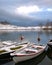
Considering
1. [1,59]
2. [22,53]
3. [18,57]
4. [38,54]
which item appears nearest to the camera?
[1,59]

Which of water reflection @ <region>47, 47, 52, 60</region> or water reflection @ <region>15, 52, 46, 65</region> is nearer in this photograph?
water reflection @ <region>15, 52, 46, 65</region>

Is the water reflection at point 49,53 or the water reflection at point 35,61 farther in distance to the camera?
the water reflection at point 49,53

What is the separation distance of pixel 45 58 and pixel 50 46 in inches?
249

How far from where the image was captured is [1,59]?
27.6 metres

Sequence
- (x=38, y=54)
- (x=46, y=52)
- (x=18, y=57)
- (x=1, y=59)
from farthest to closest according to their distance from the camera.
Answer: (x=46, y=52), (x=38, y=54), (x=18, y=57), (x=1, y=59)

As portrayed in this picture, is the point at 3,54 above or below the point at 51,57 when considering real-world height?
above

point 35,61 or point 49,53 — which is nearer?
point 35,61

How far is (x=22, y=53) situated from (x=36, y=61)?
306cm

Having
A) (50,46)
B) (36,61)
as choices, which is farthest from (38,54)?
(50,46)

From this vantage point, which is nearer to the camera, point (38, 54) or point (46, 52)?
point (38, 54)

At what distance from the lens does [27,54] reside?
31234mm

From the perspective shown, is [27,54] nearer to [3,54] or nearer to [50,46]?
[3,54]

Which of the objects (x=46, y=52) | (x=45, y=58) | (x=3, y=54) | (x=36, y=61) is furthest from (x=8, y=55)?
(x=46, y=52)

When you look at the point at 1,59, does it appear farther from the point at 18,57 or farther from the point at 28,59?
the point at 28,59
